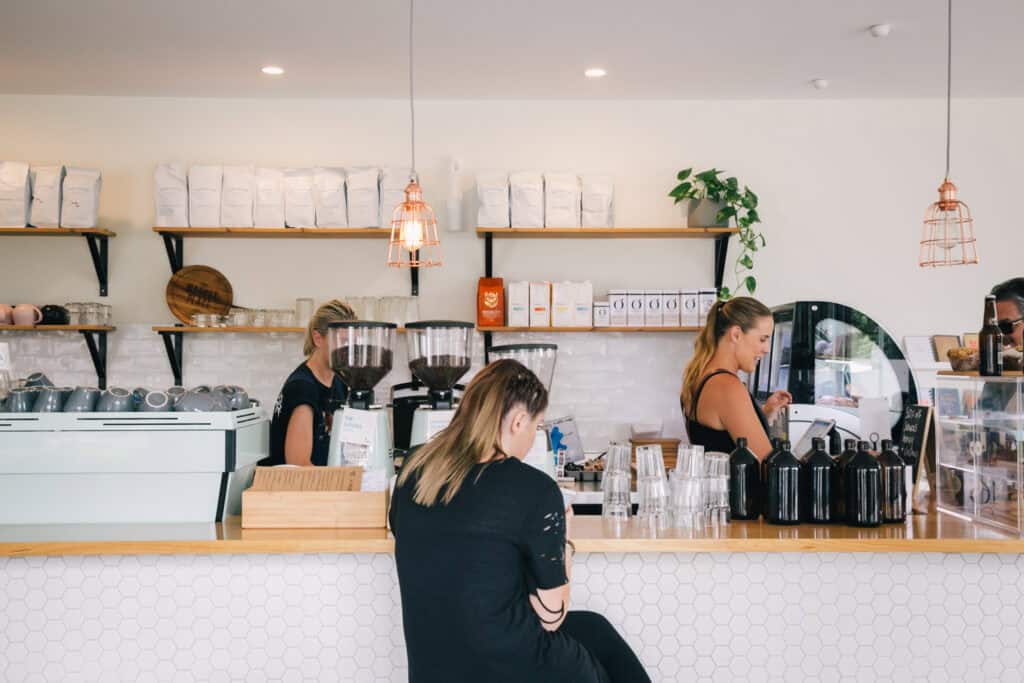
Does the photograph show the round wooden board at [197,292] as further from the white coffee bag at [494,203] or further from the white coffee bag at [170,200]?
the white coffee bag at [494,203]

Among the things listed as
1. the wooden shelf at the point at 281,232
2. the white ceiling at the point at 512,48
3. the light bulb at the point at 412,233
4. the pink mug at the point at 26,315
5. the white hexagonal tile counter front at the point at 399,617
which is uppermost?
the white ceiling at the point at 512,48

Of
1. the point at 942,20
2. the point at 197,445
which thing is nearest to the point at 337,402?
the point at 197,445

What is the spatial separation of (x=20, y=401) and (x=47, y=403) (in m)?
0.07

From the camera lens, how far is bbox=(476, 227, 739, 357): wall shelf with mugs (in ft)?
15.4

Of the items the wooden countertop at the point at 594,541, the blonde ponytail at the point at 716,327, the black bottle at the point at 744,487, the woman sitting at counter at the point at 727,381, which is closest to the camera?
the wooden countertop at the point at 594,541

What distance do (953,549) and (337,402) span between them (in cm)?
174

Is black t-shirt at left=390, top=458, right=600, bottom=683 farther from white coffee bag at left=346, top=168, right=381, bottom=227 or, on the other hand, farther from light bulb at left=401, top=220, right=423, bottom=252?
white coffee bag at left=346, top=168, right=381, bottom=227

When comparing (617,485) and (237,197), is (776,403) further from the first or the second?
(237,197)

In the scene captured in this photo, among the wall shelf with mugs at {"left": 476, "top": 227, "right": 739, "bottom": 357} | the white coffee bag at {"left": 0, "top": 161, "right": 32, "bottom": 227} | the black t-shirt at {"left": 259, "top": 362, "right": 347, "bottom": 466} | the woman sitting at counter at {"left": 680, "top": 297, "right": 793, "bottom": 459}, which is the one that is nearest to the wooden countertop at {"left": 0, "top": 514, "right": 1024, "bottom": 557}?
the woman sitting at counter at {"left": 680, "top": 297, "right": 793, "bottom": 459}

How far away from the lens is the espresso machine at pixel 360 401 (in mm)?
2502

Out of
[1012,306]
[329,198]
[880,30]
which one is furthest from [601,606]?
[329,198]

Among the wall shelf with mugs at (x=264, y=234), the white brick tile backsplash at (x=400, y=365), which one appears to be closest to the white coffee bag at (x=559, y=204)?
the white brick tile backsplash at (x=400, y=365)

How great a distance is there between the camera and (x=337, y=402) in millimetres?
2820

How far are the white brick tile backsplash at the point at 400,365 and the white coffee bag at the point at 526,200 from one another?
26.9 inches
